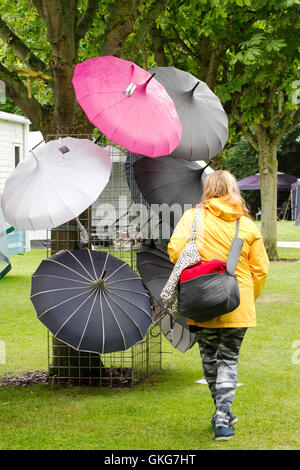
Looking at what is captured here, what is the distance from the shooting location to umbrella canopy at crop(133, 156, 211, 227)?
625 centimetres

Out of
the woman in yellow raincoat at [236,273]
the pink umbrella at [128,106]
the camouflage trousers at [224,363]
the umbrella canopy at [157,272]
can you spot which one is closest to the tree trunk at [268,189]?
the umbrella canopy at [157,272]

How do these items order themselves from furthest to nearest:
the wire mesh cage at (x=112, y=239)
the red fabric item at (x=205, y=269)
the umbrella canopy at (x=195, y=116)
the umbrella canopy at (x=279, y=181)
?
the umbrella canopy at (x=279, y=181) < the wire mesh cage at (x=112, y=239) < the umbrella canopy at (x=195, y=116) < the red fabric item at (x=205, y=269)

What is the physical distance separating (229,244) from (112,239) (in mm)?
2282

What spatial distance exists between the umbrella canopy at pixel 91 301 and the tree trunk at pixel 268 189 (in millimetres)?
15519

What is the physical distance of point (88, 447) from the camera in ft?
17.0

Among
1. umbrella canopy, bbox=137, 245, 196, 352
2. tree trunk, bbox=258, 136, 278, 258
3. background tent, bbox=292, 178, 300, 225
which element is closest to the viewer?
umbrella canopy, bbox=137, 245, 196, 352

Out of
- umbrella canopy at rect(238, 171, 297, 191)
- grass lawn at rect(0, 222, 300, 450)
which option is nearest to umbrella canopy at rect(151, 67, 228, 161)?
grass lawn at rect(0, 222, 300, 450)

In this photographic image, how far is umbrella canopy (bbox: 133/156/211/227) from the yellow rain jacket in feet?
2.95

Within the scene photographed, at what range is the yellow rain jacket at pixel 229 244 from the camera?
5.22 metres

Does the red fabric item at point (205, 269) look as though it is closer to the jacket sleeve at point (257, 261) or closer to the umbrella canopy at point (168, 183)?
the jacket sleeve at point (257, 261)

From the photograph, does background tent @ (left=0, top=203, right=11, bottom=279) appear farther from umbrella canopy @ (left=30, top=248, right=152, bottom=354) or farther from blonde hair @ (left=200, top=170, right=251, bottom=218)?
blonde hair @ (left=200, top=170, right=251, bottom=218)

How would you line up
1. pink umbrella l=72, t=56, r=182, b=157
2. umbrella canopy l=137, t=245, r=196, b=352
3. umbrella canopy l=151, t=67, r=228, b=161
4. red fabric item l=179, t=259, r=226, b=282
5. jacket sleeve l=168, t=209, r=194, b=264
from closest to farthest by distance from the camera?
red fabric item l=179, t=259, r=226, b=282
jacket sleeve l=168, t=209, r=194, b=264
pink umbrella l=72, t=56, r=182, b=157
umbrella canopy l=151, t=67, r=228, b=161
umbrella canopy l=137, t=245, r=196, b=352

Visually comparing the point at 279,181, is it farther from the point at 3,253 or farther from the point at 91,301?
the point at 91,301

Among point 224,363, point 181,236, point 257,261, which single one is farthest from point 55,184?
point 224,363
